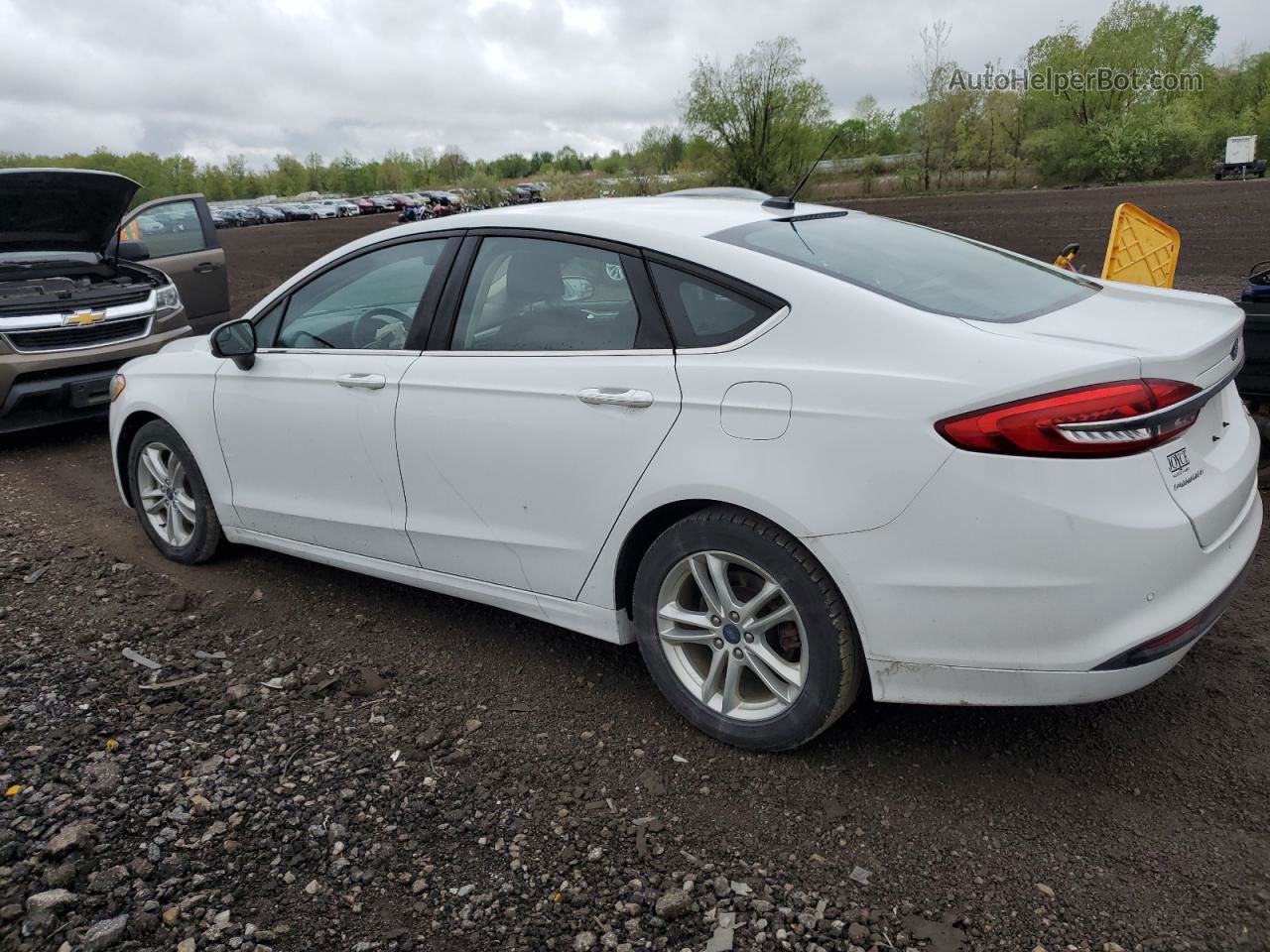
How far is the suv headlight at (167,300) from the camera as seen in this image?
25.8 feet

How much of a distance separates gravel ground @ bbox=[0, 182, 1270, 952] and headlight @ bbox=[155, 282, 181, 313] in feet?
15.5

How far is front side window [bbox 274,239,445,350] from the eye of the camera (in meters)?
3.62

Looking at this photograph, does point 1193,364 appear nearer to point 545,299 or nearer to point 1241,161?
point 545,299

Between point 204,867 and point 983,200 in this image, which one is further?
point 983,200

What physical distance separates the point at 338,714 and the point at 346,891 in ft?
3.08

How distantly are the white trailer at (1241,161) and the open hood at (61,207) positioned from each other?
44613 millimetres

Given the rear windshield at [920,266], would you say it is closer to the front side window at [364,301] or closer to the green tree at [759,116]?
the front side window at [364,301]

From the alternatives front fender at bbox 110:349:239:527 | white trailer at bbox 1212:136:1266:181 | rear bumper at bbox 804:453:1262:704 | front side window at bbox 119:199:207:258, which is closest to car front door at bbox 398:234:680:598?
rear bumper at bbox 804:453:1262:704

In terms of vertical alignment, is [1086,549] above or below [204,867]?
above

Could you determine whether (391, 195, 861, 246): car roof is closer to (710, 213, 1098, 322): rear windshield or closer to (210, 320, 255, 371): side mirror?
(710, 213, 1098, 322): rear windshield

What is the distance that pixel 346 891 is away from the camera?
2.45m

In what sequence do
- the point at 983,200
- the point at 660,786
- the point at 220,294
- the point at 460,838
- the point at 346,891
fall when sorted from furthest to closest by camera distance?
the point at 983,200
the point at 220,294
the point at 660,786
the point at 460,838
the point at 346,891

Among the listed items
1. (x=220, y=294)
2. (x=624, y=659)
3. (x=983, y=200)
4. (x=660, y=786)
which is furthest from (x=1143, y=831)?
(x=983, y=200)

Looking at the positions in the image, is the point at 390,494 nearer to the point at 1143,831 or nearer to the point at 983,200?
the point at 1143,831
